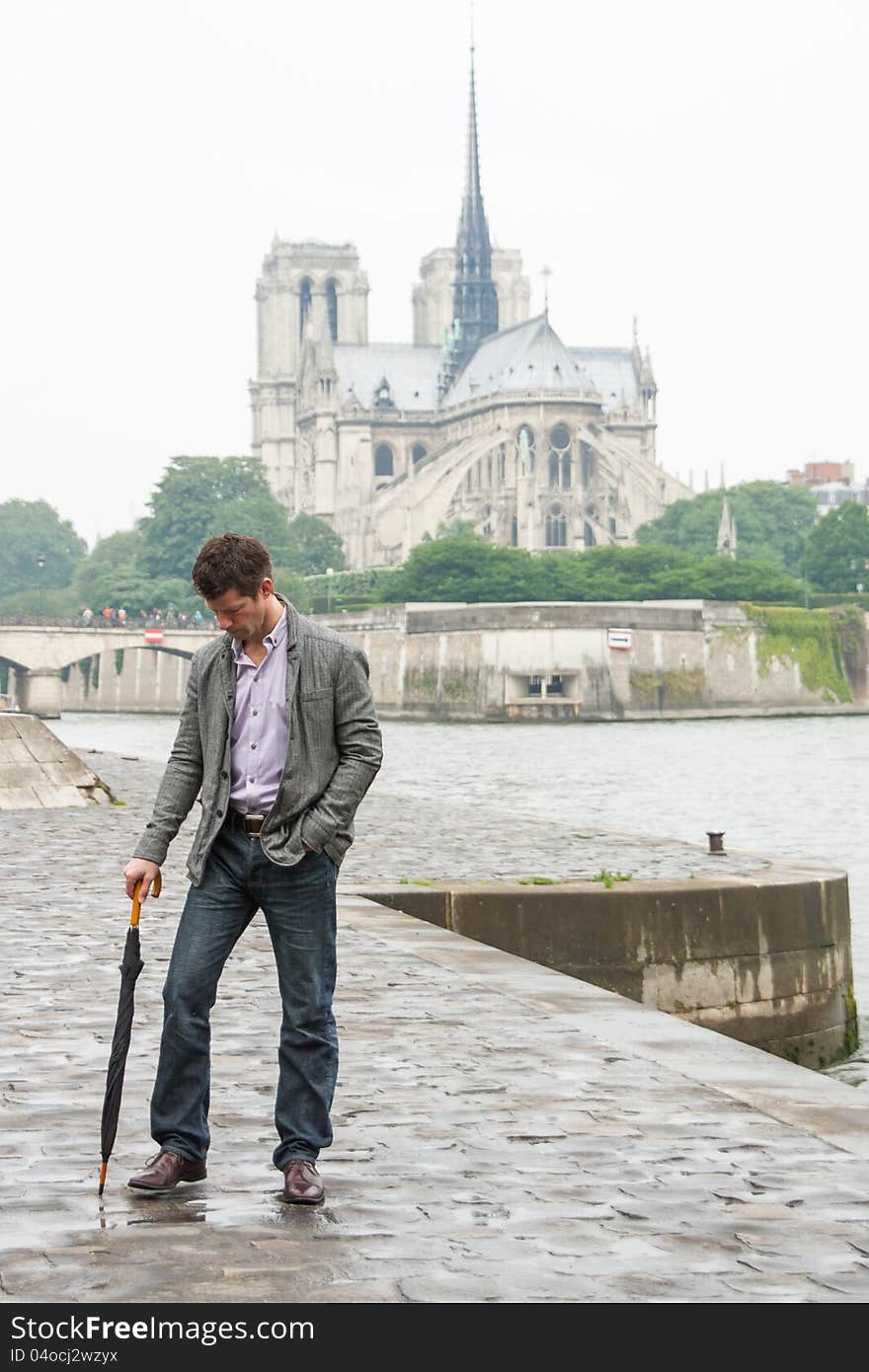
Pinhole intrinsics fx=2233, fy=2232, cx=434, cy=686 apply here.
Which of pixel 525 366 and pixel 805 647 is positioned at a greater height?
pixel 525 366

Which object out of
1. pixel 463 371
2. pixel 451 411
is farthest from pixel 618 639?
pixel 463 371

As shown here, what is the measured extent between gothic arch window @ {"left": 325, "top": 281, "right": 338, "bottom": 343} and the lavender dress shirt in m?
152

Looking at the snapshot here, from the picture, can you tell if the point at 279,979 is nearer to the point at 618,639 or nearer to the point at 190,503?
the point at 618,639

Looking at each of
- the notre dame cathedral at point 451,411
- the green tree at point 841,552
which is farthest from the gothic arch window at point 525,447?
the green tree at point 841,552

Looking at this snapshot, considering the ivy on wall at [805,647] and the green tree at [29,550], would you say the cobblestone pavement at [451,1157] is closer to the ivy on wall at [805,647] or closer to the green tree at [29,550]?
the ivy on wall at [805,647]

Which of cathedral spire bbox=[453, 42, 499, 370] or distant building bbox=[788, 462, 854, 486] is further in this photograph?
distant building bbox=[788, 462, 854, 486]

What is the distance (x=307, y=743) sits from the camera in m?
5.45

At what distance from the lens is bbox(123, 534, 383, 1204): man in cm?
542

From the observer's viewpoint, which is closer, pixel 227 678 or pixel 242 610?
pixel 242 610

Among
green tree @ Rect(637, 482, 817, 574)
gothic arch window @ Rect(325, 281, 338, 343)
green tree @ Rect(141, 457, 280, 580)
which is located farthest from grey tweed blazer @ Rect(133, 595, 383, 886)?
gothic arch window @ Rect(325, 281, 338, 343)

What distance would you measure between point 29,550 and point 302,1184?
165 metres

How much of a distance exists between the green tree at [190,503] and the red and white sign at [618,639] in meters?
39.8

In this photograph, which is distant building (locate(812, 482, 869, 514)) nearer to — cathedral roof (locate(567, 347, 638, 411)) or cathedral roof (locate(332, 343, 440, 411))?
cathedral roof (locate(567, 347, 638, 411))

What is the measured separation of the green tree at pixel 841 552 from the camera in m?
105
